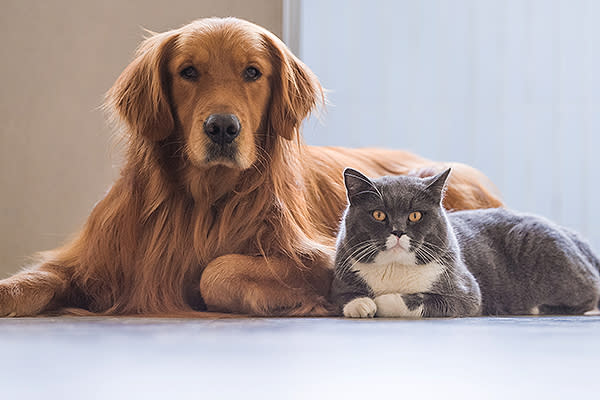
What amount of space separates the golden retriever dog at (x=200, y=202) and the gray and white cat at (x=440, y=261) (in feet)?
0.46

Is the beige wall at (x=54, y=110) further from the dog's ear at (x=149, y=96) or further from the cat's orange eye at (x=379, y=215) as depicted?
the cat's orange eye at (x=379, y=215)

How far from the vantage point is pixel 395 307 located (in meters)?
1.68

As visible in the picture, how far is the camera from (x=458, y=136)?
11.6 feet

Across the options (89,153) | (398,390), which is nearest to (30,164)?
(89,153)

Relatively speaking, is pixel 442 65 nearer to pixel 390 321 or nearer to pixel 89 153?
pixel 89 153

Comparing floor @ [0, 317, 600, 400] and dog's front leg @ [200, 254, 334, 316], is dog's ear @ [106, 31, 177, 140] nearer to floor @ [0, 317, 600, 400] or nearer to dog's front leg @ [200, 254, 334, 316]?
dog's front leg @ [200, 254, 334, 316]

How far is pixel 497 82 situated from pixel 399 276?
6.80ft

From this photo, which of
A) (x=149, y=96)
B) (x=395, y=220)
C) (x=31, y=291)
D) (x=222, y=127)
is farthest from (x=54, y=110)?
(x=395, y=220)

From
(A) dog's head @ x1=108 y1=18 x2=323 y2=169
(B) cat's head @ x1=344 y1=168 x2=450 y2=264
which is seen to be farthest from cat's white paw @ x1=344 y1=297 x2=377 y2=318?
(A) dog's head @ x1=108 y1=18 x2=323 y2=169

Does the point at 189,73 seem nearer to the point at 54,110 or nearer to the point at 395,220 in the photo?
the point at 395,220

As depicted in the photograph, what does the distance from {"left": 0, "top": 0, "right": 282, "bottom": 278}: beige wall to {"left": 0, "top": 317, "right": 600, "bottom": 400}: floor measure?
6.02 feet

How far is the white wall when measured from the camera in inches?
138

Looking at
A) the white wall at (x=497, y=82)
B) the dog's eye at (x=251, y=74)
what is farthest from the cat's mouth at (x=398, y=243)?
the white wall at (x=497, y=82)

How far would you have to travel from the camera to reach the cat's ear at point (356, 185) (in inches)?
70.8
